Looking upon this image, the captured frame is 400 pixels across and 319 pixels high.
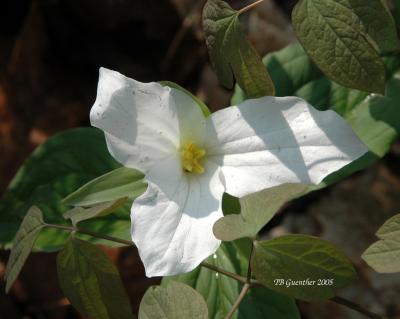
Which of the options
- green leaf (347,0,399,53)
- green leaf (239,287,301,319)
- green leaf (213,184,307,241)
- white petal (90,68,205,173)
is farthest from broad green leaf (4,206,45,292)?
green leaf (347,0,399,53)

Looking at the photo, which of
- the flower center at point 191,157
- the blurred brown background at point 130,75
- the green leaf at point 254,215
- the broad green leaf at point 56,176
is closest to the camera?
the green leaf at point 254,215

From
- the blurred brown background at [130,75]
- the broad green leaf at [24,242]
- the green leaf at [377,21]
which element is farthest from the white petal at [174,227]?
the blurred brown background at [130,75]

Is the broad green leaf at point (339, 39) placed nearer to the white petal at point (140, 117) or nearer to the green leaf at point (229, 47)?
the green leaf at point (229, 47)

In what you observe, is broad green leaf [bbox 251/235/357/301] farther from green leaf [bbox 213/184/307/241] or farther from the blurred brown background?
the blurred brown background

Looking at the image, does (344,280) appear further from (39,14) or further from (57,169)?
(39,14)

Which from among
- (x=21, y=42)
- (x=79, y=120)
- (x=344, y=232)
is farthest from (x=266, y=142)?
(x=21, y=42)

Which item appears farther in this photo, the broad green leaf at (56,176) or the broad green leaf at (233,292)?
the broad green leaf at (56,176)
